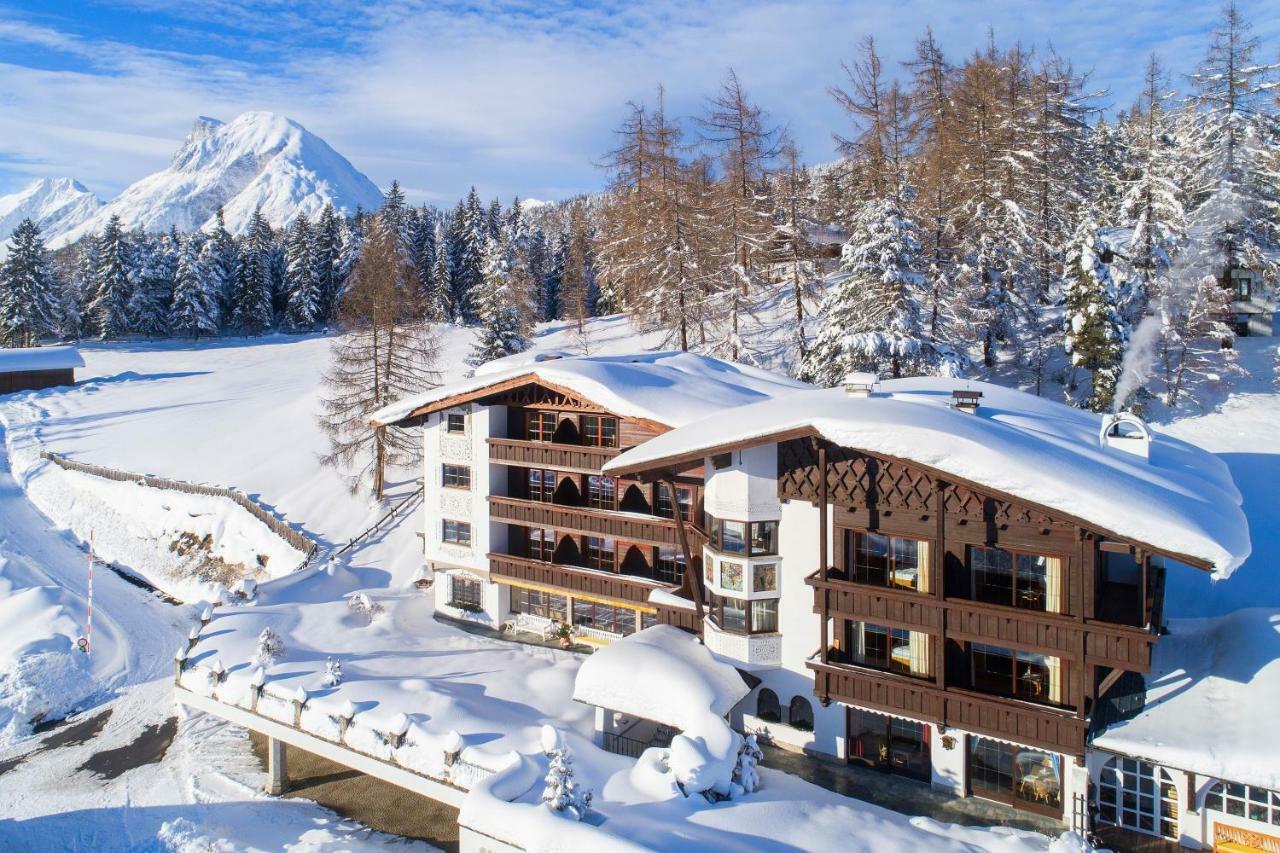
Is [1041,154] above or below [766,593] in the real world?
above

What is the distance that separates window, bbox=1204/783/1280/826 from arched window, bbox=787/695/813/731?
773cm

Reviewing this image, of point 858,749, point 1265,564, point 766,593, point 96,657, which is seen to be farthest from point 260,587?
point 1265,564

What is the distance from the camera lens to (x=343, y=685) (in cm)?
2091

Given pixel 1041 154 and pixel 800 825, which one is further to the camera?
pixel 1041 154

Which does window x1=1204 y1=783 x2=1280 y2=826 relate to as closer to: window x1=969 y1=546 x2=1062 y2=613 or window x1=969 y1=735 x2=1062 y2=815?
window x1=969 y1=735 x2=1062 y2=815

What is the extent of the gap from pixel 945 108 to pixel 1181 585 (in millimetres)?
32913

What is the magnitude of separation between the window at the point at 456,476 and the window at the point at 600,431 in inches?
197

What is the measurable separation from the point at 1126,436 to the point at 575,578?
15.5m

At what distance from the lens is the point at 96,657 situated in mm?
29125

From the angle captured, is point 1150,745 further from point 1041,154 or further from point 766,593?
point 1041,154

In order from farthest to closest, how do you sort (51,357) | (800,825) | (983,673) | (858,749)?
1. (51,357)
2. (858,749)
3. (983,673)
4. (800,825)

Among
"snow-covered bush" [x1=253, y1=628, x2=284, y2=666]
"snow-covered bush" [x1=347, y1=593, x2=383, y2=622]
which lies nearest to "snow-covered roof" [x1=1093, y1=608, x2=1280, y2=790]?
Answer: "snow-covered bush" [x1=253, y1=628, x2=284, y2=666]

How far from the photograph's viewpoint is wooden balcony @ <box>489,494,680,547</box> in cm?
2319

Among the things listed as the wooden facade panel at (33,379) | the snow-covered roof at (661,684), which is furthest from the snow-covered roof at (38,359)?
the snow-covered roof at (661,684)
